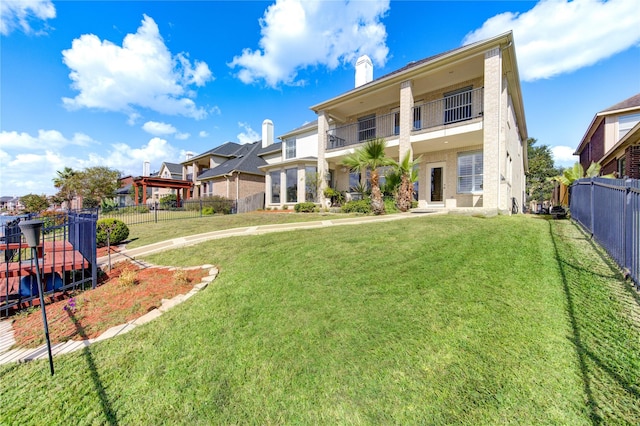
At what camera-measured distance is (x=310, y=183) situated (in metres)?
17.3

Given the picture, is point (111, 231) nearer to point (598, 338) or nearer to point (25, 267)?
point (25, 267)

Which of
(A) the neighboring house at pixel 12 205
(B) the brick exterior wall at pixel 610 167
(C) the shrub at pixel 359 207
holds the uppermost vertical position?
(B) the brick exterior wall at pixel 610 167

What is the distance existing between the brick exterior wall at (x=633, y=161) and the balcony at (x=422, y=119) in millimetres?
6200

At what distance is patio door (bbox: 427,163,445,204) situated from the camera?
45.1 ft

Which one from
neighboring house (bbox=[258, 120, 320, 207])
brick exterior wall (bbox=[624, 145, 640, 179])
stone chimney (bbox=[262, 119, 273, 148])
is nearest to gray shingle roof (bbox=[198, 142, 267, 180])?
stone chimney (bbox=[262, 119, 273, 148])

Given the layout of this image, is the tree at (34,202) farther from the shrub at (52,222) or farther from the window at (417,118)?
the window at (417,118)

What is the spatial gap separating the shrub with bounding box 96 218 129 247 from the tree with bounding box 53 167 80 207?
31387 mm

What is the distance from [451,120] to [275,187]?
13.2 metres

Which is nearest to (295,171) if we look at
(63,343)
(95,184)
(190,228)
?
(190,228)

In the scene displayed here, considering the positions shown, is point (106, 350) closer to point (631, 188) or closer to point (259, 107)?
point (631, 188)

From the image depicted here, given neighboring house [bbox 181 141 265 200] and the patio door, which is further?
neighboring house [bbox 181 141 265 200]

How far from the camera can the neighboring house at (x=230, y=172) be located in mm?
22594

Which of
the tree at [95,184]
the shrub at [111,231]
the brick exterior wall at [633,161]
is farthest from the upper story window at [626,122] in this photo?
the tree at [95,184]

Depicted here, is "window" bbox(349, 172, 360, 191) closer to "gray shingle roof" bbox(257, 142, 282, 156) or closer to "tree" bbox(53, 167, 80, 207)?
"gray shingle roof" bbox(257, 142, 282, 156)
